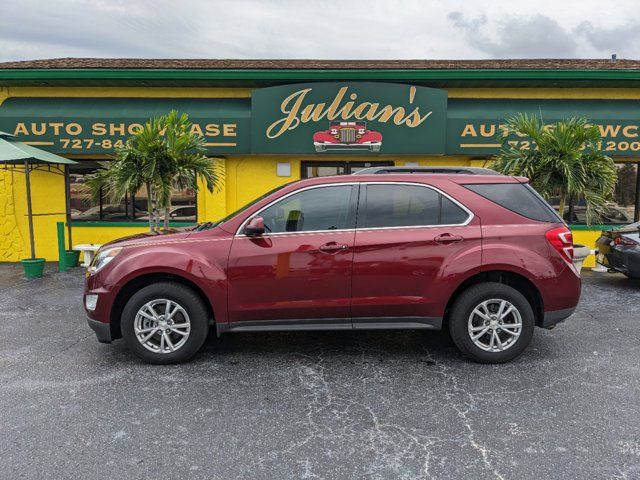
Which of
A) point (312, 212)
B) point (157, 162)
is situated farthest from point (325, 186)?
point (157, 162)

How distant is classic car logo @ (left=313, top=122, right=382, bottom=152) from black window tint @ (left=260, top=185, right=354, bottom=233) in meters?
5.61

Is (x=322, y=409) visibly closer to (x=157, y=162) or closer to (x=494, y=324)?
(x=494, y=324)

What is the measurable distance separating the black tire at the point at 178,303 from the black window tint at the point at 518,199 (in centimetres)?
295

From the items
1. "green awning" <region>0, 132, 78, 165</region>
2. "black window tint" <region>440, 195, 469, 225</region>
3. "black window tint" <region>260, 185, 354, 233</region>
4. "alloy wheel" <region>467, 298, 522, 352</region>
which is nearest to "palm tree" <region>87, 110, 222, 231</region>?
"green awning" <region>0, 132, 78, 165</region>

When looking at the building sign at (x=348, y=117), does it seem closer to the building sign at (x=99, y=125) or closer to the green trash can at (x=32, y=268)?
the building sign at (x=99, y=125)

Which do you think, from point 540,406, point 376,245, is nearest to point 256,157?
point 376,245

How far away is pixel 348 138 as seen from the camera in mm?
10156

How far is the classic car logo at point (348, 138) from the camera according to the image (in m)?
10.2

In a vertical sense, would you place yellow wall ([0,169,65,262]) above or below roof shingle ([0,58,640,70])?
below

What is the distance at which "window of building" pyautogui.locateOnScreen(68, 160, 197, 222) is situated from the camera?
10852 mm

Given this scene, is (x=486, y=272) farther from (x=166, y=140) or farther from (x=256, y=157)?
(x=256, y=157)

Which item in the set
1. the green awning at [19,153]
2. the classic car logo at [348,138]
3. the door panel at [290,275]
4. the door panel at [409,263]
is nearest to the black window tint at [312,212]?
the door panel at [290,275]

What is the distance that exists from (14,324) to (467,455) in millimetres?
5724

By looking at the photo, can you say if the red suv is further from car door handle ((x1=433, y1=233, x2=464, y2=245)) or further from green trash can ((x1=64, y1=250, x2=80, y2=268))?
green trash can ((x1=64, y1=250, x2=80, y2=268))
